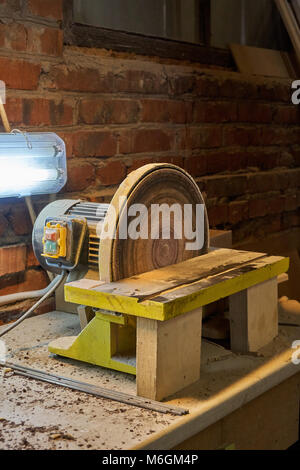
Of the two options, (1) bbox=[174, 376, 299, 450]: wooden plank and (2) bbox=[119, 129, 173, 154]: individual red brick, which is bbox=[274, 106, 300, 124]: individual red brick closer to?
(2) bbox=[119, 129, 173, 154]: individual red brick

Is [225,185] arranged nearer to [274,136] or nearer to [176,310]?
[274,136]

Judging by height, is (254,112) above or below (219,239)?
above

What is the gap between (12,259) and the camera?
177 cm

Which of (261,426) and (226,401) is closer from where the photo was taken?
(226,401)

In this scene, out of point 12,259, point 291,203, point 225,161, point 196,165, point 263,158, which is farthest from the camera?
point 291,203

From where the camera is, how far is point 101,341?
140 cm

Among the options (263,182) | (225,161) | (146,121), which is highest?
(146,121)

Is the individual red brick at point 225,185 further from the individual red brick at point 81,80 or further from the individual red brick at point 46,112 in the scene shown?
the individual red brick at point 46,112

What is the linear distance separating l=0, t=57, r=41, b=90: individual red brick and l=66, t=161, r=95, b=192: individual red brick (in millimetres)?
271

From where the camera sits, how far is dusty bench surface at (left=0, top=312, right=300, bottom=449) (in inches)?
43.8

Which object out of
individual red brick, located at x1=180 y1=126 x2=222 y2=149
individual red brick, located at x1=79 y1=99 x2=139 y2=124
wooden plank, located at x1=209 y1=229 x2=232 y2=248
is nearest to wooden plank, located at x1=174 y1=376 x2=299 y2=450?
wooden plank, located at x1=209 y1=229 x2=232 y2=248

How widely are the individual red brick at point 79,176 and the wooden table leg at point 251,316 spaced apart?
2.15ft

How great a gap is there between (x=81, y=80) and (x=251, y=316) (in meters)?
0.90

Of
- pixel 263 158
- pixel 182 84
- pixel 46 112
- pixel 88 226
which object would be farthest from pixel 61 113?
pixel 263 158
